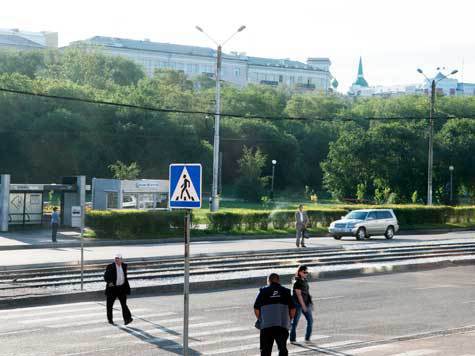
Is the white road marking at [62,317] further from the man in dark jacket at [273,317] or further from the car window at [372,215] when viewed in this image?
the car window at [372,215]

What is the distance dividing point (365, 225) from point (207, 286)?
76.2ft

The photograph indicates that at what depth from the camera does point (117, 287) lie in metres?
17.0

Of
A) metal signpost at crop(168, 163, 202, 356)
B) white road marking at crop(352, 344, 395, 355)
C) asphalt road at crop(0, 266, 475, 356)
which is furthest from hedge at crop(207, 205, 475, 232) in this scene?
metal signpost at crop(168, 163, 202, 356)

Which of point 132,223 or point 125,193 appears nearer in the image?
point 132,223

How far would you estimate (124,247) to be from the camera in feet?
124

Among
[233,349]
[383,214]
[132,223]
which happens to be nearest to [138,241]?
[132,223]

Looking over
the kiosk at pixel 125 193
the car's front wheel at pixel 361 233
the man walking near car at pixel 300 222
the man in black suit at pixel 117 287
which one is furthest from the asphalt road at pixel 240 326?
the kiosk at pixel 125 193

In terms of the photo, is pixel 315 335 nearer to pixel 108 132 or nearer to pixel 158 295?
pixel 158 295

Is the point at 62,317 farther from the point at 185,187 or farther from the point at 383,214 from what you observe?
the point at 383,214

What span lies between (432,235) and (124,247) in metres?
21.6

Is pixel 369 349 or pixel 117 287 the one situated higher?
pixel 117 287

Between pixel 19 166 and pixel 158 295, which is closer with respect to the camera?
pixel 158 295

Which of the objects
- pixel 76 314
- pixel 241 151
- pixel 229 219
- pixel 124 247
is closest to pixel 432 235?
pixel 229 219

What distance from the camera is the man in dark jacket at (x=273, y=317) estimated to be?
1195 cm
